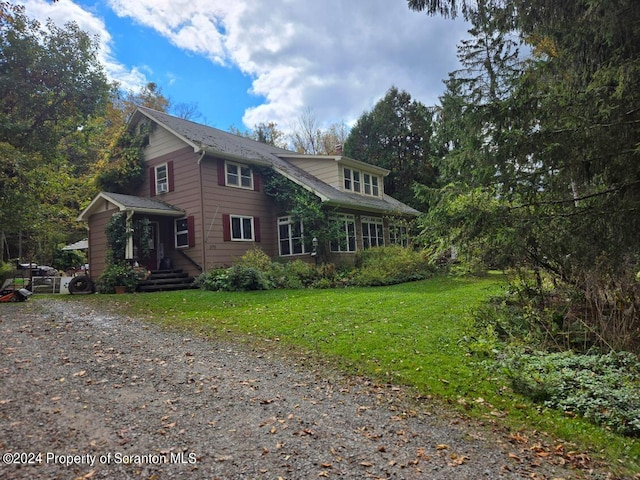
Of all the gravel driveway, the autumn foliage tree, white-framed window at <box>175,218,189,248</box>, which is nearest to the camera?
the gravel driveway

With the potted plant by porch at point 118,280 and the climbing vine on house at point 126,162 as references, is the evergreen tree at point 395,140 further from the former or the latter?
the potted plant by porch at point 118,280

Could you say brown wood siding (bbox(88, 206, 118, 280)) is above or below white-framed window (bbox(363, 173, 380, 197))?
below

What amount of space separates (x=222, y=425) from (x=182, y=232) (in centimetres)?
1279

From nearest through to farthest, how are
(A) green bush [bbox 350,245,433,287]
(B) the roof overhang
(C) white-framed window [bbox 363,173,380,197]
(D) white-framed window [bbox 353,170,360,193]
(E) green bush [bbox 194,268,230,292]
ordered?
(E) green bush [bbox 194,268,230,292] < (A) green bush [bbox 350,245,433,287] < (B) the roof overhang < (D) white-framed window [bbox 353,170,360,193] < (C) white-framed window [bbox 363,173,380,197]

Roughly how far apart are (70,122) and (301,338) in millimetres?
13736

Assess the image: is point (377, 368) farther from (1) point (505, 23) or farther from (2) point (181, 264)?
(2) point (181, 264)

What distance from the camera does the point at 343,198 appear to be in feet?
55.8

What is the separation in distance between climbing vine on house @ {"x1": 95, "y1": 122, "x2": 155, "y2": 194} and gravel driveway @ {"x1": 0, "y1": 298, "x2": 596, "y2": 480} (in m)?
12.5

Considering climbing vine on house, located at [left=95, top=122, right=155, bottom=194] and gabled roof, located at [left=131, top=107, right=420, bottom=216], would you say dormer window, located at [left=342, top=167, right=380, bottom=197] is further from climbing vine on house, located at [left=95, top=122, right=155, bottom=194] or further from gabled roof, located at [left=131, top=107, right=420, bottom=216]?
climbing vine on house, located at [left=95, top=122, right=155, bottom=194]

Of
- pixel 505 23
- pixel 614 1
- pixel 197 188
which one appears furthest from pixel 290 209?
pixel 614 1

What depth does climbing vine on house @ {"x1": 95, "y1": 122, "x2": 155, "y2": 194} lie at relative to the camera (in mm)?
16766

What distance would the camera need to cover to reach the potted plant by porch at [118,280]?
527 inches

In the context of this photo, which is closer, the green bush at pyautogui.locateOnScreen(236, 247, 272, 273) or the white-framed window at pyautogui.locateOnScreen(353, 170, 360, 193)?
the green bush at pyautogui.locateOnScreen(236, 247, 272, 273)

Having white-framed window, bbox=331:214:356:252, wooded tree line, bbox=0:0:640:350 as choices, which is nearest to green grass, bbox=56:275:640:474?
wooded tree line, bbox=0:0:640:350
